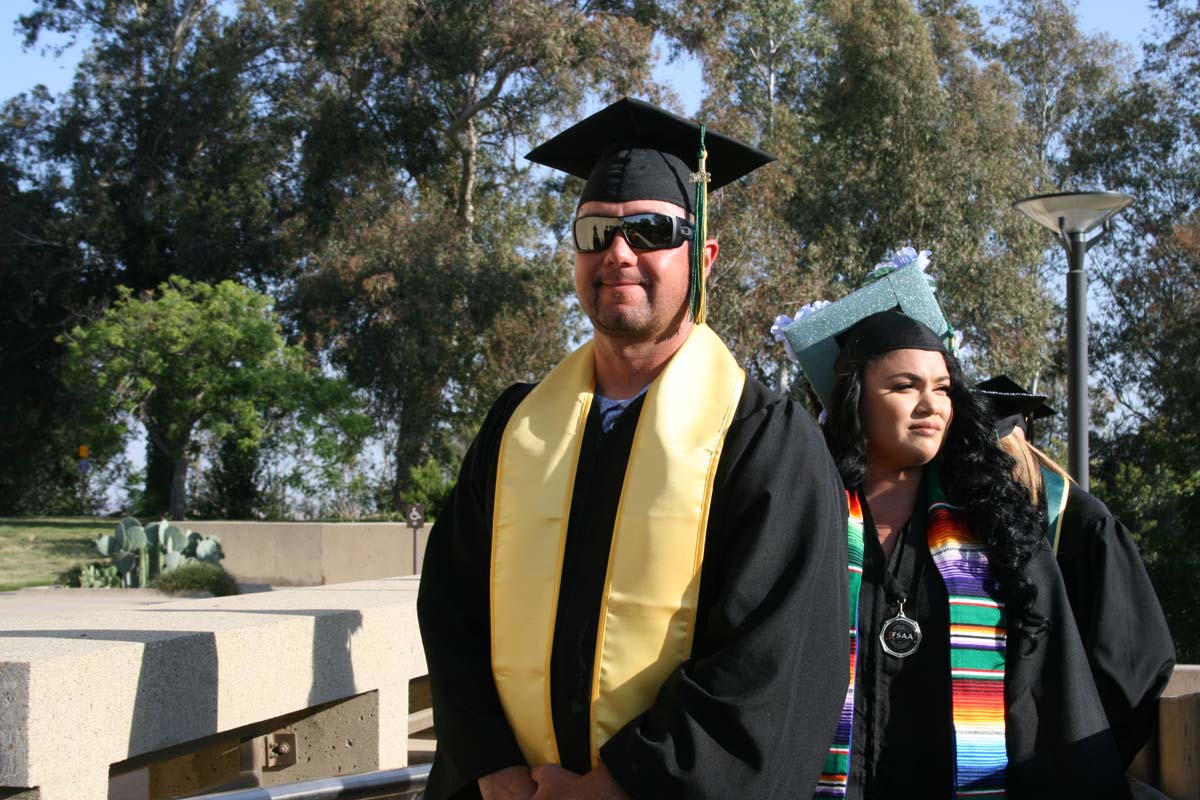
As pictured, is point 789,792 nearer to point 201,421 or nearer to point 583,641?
point 583,641

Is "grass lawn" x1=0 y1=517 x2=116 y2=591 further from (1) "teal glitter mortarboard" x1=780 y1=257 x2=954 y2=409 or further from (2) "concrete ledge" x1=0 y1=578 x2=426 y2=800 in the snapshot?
(1) "teal glitter mortarboard" x1=780 y1=257 x2=954 y2=409

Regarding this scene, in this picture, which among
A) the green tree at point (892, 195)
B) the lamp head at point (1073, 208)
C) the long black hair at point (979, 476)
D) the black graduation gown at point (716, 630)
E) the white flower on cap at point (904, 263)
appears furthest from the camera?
the green tree at point (892, 195)

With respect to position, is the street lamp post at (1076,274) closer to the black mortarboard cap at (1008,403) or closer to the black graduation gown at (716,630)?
the black mortarboard cap at (1008,403)

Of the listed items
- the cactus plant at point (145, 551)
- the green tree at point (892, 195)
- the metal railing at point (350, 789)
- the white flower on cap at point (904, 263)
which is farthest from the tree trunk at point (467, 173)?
the metal railing at point (350, 789)

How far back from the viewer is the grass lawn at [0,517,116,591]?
63.8ft

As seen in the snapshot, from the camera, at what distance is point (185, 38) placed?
34594 mm

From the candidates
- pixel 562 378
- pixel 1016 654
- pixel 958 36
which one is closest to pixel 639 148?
pixel 562 378

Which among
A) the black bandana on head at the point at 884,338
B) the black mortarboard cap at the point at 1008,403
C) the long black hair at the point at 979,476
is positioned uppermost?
the black bandana on head at the point at 884,338

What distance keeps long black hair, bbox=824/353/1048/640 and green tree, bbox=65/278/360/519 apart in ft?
76.6

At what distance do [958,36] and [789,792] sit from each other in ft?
96.3

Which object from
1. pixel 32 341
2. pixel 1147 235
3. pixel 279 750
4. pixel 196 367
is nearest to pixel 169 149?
pixel 32 341

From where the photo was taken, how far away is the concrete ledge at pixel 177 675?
2.82 metres

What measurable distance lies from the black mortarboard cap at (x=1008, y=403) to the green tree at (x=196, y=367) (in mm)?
23170

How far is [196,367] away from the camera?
85.3 feet
